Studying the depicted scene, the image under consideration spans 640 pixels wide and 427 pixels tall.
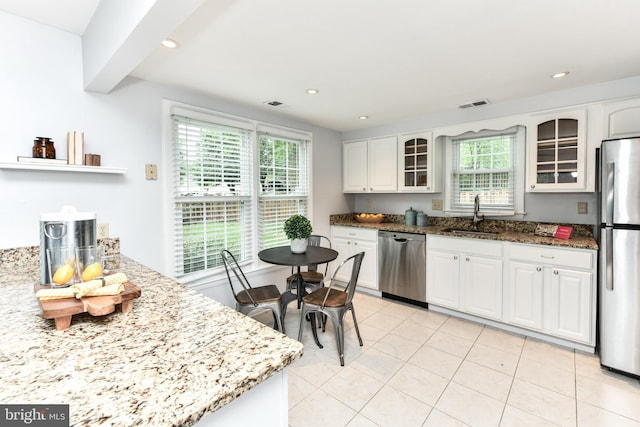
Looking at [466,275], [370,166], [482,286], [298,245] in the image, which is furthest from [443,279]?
[370,166]

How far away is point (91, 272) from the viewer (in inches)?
47.3

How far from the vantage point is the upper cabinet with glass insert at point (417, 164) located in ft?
11.8

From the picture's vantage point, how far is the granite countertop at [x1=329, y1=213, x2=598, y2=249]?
257 cm

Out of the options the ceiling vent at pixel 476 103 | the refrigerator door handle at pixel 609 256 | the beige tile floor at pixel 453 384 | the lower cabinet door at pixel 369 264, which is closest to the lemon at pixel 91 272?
the beige tile floor at pixel 453 384

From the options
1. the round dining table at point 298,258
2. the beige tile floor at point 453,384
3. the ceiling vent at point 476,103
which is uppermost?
the ceiling vent at point 476,103

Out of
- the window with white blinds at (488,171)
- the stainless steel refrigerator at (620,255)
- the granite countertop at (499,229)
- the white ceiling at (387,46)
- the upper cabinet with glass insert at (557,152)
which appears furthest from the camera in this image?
the window with white blinds at (488,171)

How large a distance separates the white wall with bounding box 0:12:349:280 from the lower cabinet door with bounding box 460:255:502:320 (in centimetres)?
297

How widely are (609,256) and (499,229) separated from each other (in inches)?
44.8

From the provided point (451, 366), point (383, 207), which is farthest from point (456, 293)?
point (383, 207)

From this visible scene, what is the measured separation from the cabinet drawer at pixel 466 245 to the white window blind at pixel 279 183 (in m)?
1.67

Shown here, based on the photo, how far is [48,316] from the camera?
3.14 ft

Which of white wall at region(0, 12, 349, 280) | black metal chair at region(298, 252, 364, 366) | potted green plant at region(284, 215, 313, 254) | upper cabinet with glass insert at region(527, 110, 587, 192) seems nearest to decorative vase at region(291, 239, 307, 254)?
potted green plant at region(284, 215, 313, 254)

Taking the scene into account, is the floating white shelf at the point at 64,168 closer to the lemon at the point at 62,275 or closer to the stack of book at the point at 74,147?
the stack of book at the point at 74,147

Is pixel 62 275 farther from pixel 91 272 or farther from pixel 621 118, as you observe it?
pixel 621 118
